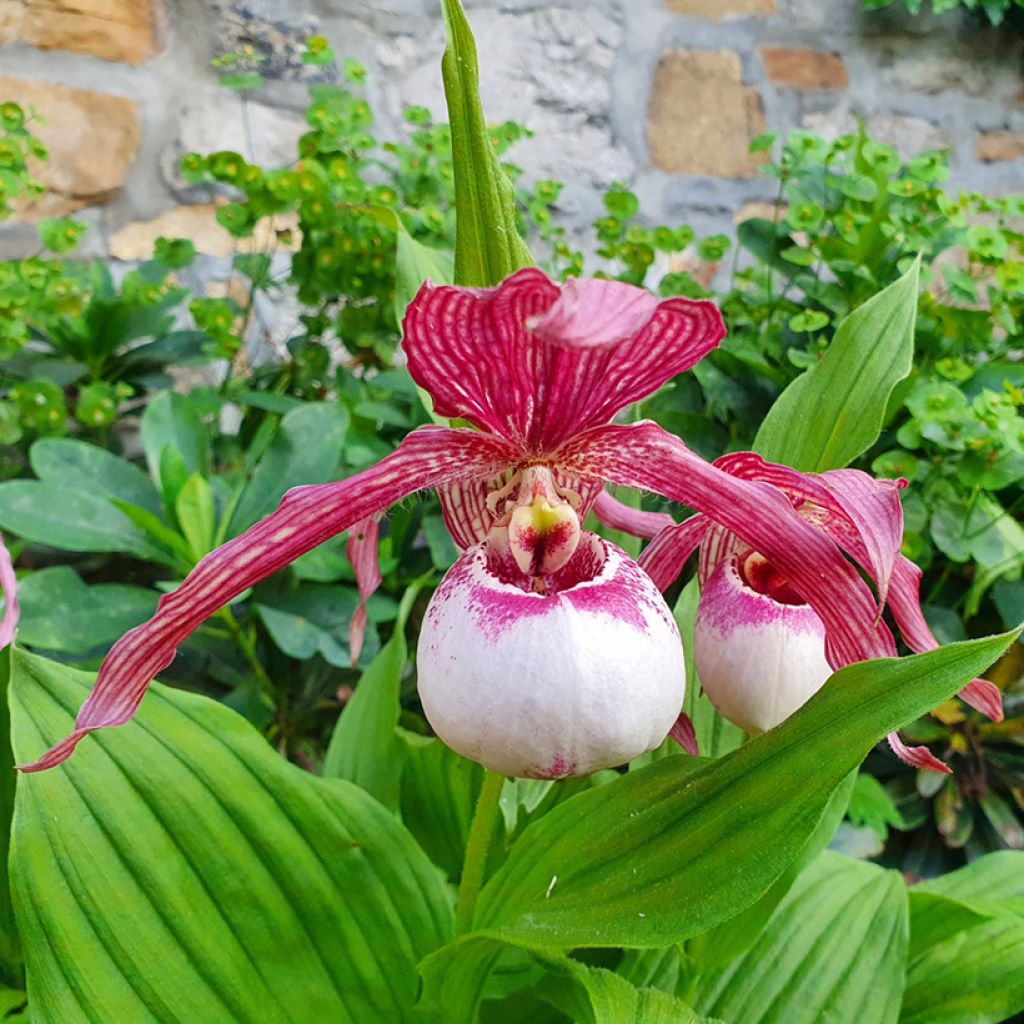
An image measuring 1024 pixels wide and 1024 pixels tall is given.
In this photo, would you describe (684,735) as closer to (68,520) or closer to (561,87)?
(68,520)

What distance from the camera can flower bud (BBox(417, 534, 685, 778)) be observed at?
1.53 feet

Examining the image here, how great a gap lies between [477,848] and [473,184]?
46cm

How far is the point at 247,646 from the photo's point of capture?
1183mm

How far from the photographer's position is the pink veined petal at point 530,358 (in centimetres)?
44

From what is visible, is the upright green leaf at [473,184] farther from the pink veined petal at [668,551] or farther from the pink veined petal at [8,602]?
the pink veined petal at [8,602]

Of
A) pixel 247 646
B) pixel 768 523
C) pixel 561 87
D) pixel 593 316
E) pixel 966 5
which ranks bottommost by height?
pixel 247 646

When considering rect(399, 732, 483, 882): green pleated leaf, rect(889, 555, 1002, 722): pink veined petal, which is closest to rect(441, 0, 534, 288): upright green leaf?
rect(889, 555, 1002, 722): pink veined petal

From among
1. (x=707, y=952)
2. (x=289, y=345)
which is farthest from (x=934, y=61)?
(x=707, y=952)

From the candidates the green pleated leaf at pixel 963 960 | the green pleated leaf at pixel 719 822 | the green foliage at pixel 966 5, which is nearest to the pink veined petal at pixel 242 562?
the green pleated leaf at pixel 719 822

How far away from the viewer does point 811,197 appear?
1.44m

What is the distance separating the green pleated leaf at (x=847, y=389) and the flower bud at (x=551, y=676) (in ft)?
0.84

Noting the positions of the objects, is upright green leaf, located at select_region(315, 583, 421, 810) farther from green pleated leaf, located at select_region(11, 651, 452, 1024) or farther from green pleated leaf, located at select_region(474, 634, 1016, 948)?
green pleated leaf, located at select_region(474, 634, 1016, 948)

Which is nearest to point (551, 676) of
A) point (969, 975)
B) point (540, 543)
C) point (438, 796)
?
point (540, 543)

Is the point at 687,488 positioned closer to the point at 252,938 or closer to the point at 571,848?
the point at 571,848
